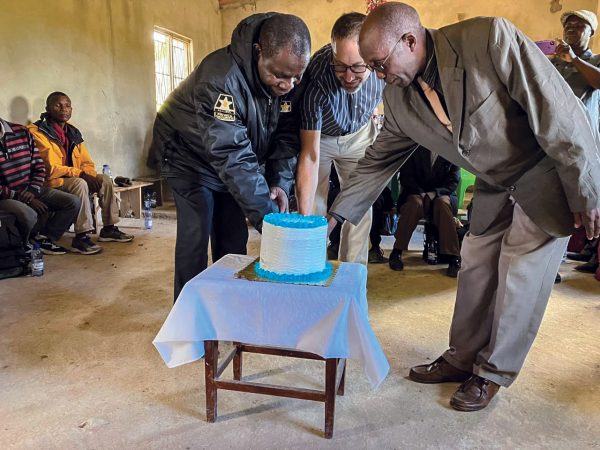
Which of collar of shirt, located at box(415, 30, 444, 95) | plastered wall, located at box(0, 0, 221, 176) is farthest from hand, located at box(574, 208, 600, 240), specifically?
plastered wall, located at box(0, 0, 221, 176)

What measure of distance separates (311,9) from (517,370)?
252 inches

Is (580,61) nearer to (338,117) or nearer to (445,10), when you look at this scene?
(338,117)

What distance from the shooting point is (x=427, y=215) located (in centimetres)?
355

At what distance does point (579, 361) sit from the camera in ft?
7.04

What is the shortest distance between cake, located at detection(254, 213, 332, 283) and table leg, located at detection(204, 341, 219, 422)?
0.94ft

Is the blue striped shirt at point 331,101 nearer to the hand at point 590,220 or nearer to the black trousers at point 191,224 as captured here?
the black trousers at point 191,224

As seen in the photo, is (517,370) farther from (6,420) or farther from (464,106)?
(6,420)

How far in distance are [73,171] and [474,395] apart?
11.8 feet

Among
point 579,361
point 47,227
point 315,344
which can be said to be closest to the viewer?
point 315,344

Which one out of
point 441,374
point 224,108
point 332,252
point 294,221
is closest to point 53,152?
point 332,252

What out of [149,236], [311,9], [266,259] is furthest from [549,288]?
[311,9]

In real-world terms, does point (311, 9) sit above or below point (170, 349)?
above

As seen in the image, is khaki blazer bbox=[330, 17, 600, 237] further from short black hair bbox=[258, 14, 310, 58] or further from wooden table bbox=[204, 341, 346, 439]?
wooden table bbox=[204, 341, 346, 439]

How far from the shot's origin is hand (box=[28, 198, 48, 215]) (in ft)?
11.7
